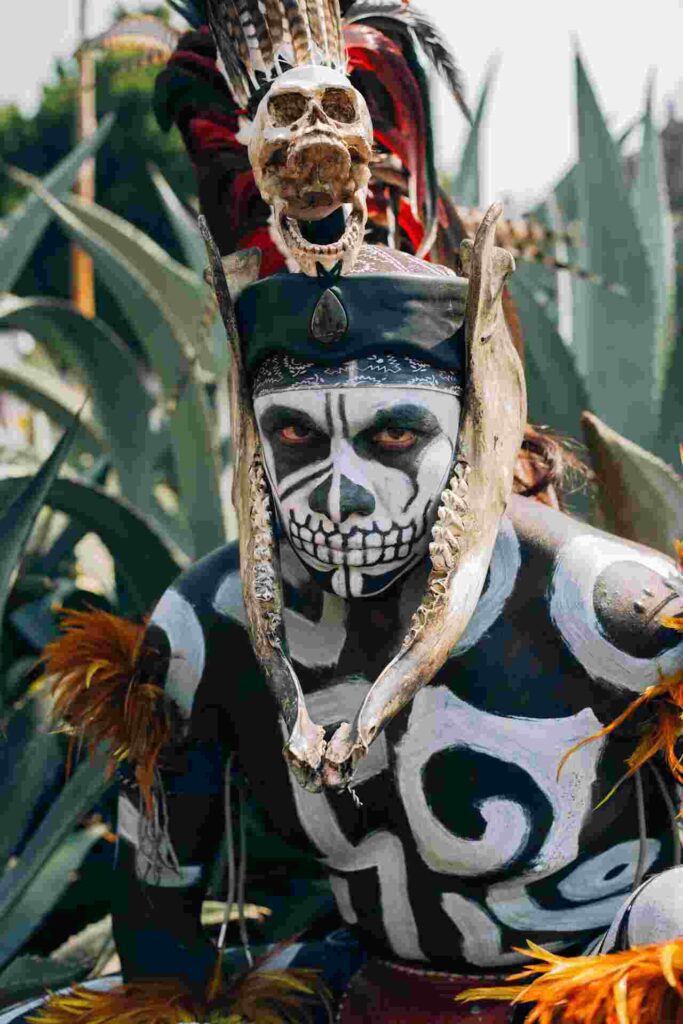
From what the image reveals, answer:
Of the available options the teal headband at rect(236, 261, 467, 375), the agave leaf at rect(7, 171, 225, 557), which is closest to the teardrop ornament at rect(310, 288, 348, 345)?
the teal headband at rect(236, 261, 467, 375)

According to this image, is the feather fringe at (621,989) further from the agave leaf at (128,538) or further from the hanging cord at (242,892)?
A: the agave leaf at (128,538)

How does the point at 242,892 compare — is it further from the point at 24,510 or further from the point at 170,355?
the point at 170,355

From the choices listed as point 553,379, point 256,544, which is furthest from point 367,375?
point 553,379

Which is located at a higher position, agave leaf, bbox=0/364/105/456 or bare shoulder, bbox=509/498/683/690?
agave leaf, bbox=0/364/105/456

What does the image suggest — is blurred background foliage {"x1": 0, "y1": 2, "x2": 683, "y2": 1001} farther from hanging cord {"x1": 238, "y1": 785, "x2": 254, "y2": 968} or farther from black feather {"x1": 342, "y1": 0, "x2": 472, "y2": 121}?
black feather {"x1": 342, "y1": 0, "x2": 472, "y2": 121}

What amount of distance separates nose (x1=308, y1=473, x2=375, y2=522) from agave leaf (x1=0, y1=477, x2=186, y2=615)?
936 mm

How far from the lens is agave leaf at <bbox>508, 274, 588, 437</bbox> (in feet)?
8.24

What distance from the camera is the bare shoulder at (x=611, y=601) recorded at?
140cm

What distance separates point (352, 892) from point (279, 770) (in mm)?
141

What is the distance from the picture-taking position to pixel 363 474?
4.46 ft

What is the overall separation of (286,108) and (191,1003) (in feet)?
2.89

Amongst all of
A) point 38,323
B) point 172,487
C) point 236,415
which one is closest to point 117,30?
point 236,415

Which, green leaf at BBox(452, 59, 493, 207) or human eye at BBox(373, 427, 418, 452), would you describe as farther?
green leaf at BBox(452, 59, 493, 207)

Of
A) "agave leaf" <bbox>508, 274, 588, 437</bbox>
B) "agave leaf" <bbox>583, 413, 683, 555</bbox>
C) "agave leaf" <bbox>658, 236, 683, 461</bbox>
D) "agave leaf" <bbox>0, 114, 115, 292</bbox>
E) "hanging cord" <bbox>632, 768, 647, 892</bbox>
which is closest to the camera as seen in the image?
"hanging cord" <bbox>632, 768, 647, 892</bbox>
